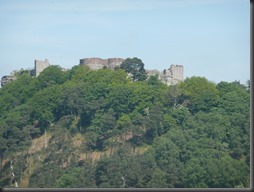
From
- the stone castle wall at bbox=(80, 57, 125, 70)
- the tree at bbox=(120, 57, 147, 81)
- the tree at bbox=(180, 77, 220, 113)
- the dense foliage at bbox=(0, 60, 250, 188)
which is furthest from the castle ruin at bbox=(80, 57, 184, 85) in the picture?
the tree at bbox=(180, 77, 220, 113)

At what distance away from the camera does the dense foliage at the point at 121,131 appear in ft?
91.7

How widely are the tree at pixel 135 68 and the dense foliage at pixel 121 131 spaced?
0.09m

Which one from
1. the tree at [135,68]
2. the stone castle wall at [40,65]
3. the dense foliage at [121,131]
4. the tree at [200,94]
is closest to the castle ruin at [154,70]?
the tree at [135,68]

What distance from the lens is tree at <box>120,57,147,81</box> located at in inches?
1490

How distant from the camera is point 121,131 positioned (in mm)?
32906

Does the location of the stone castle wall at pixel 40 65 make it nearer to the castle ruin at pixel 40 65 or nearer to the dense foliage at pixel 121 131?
the castle ruin at pixel 40 65

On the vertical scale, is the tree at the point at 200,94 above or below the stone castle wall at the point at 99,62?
below

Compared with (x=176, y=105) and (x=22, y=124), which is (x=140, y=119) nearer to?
(x=176, y=105)

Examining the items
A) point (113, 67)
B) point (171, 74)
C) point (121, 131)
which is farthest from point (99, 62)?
point (121, 131)

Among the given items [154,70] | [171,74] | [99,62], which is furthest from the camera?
[99,62]

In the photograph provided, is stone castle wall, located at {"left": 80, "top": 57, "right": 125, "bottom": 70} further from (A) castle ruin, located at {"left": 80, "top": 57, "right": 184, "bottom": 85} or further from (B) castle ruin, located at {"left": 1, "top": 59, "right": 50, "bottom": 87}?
(B) castle ruin, located at {"left": 1, "top": 59, "right": 50, "bottom": 87}

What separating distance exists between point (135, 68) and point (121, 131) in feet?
19.2

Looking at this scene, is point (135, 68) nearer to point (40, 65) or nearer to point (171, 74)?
point (171, 74)

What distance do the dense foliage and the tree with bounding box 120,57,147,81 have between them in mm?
89
